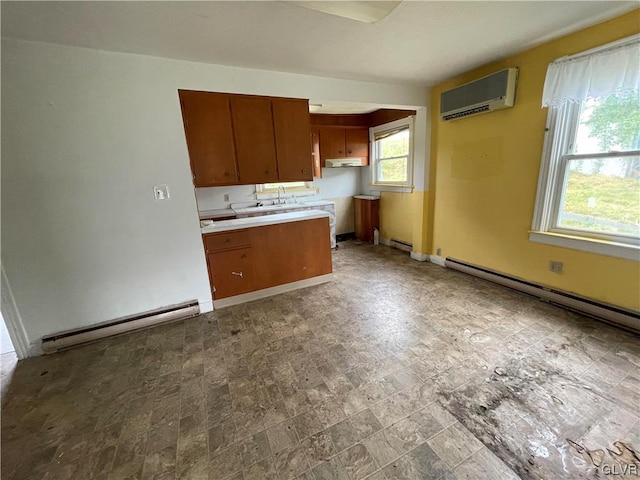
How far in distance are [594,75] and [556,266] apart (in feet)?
5.31

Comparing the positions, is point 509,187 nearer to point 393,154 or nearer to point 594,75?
point 594,75

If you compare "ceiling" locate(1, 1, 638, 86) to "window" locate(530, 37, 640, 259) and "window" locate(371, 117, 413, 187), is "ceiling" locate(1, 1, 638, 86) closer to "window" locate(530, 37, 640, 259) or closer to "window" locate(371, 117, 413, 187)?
"window" locate(530, 37, 640, 259)

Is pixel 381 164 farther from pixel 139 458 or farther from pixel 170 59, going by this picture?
pixel 139 458

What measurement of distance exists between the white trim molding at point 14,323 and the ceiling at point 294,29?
1861mm

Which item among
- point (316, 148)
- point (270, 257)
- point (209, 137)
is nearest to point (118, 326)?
point (270, 257)

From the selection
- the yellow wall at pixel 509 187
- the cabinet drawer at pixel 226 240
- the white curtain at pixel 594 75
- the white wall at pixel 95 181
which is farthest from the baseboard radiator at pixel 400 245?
the white wall at pixel 95 181

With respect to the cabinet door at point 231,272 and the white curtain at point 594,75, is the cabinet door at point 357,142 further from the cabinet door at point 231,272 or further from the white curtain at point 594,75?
the cabinet door at point 231,272

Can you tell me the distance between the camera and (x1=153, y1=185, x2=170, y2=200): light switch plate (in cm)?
239

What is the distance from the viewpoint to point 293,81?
2756mm

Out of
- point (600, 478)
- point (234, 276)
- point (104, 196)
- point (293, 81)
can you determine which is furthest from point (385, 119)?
point (600, 478)

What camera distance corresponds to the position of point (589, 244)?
2262mm

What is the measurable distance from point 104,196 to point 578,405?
144 inches

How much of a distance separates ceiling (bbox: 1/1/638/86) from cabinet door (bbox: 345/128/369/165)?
8.04 ft

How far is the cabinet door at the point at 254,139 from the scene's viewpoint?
8.70 ft
